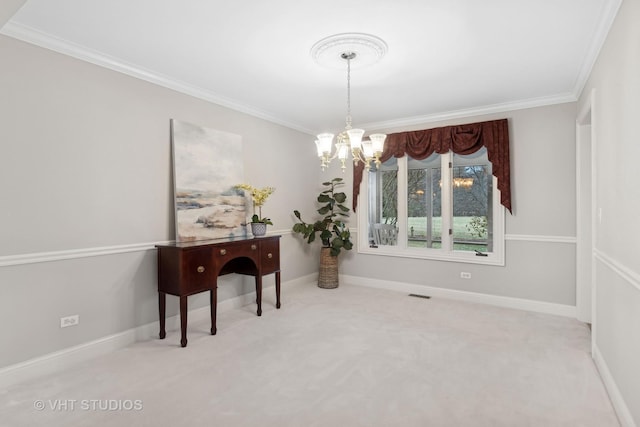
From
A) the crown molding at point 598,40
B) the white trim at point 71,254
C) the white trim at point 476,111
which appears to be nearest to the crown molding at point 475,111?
the white trim at point 476,111

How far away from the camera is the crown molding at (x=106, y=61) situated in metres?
2.46

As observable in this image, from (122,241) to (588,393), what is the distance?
3.81 meters

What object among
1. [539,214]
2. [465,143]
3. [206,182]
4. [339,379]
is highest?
[465,143]

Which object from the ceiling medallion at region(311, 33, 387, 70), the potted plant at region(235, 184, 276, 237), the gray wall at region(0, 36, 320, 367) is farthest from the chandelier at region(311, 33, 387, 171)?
the gray wall at region(0, 36, 320, 367)

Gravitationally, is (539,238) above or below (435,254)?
above

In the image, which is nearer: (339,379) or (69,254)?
(339,379)

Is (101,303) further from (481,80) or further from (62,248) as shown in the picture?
(481,80)

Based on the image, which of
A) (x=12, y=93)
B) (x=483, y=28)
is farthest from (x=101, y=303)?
(x=483, y=28)

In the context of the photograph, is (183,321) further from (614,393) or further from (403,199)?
(403,199)

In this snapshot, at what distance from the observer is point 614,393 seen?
2131mm

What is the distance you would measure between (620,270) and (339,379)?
6.35 ft

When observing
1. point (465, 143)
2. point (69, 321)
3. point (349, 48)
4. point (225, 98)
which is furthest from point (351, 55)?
point (69, 321)

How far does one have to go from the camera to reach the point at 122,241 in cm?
307

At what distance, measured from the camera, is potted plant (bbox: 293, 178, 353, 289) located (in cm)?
517
